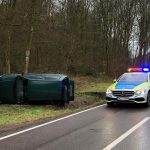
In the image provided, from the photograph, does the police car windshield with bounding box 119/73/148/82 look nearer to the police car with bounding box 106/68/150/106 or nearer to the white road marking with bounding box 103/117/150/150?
the police car with bounding box 106/68/150/106

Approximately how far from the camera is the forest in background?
26.3m

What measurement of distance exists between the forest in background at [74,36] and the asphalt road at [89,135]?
10.5m

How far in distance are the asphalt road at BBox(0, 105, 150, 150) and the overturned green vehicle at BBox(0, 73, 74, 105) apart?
2.76 metres

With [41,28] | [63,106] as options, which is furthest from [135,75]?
[41,28]

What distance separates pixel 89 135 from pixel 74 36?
29271 millimetres

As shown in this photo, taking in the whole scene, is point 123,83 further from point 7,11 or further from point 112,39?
point 112,39

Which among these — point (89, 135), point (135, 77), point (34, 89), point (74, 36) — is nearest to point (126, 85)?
point (135, 77)

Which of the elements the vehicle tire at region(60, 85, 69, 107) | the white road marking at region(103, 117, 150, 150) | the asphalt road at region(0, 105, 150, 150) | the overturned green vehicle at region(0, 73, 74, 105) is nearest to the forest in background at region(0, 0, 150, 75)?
the overturned green vehicle at region(0, 73, 74, 105)

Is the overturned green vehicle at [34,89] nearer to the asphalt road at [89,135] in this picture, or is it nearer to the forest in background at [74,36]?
the asphalt road at [89,135]

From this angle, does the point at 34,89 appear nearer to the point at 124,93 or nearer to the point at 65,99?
the point at 65,99

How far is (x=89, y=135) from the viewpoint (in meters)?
11.2

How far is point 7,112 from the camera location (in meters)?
16.3

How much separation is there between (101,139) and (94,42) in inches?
1412

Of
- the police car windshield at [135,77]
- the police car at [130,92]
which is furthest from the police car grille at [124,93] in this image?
the police car windshield at [135,77]
